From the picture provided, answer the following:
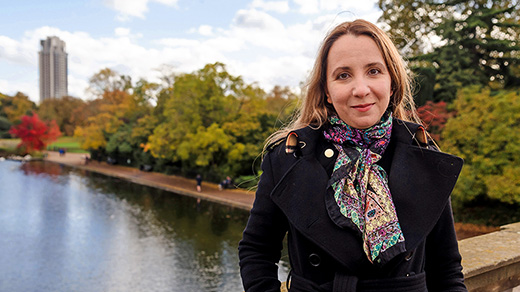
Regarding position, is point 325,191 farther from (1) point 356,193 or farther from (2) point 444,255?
(2) point 444,255

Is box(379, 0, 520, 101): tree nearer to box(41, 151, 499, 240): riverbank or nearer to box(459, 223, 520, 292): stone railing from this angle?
box(41, 151, 499, 240): riverbank

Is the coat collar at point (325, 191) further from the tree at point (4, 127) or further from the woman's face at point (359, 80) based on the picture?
the tree at point (4, 127)

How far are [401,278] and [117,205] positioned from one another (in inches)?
795

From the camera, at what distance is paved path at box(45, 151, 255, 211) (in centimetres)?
1929

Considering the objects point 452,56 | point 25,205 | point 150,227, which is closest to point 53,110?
point 25,205

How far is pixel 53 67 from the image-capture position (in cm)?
11588

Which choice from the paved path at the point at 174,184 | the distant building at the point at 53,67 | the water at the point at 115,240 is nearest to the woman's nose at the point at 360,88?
the water at the point at 115,240

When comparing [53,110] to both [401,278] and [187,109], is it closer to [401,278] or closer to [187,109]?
[187,109]

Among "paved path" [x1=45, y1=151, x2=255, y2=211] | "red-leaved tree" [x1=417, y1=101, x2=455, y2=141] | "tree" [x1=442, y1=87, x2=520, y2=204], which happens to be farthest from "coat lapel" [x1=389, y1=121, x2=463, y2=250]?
"red-leaved tree" [x1=417, y1=101, x2=455, y2=141]

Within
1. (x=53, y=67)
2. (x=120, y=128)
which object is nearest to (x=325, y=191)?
(x=120, y=128)

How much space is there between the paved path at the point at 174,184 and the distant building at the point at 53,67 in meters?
92.9

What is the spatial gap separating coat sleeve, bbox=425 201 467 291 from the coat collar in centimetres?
11

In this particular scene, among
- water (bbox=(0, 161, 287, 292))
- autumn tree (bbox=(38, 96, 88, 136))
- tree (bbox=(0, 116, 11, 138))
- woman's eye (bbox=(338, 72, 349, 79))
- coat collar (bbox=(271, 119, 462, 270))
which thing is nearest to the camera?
coat collar (bbox=(271, 119, 462, 270))

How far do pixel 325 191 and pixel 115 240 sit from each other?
14465mm
